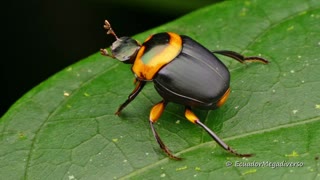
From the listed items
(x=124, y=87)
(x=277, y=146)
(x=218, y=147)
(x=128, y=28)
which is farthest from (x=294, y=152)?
(x=128, y=28)

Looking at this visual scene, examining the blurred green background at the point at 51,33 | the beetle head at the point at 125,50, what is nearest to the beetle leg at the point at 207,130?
the beetle head at the point at 125,50

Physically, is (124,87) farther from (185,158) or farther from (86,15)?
(86,15)

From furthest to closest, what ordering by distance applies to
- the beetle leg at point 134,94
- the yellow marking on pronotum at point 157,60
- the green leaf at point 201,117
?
the beetle leg at point 134,94
the yellow marking on pronotum at point 157,60
the green leaf at point 201,117

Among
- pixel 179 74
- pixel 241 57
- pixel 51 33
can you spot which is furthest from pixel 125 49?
pixel 51 33

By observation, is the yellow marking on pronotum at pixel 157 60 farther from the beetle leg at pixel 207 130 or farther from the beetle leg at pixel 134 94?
the beetle leg at pixel 207 130

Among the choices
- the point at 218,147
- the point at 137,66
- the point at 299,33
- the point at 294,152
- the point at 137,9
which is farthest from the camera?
the point at 137,9

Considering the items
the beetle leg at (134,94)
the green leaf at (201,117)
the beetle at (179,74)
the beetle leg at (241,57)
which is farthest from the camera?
the beetle leg at (241,57)

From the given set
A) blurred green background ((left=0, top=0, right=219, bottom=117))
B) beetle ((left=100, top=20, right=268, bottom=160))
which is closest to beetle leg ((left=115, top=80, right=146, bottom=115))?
beetle ((left=100, top=20, right=268, bottom=160))
